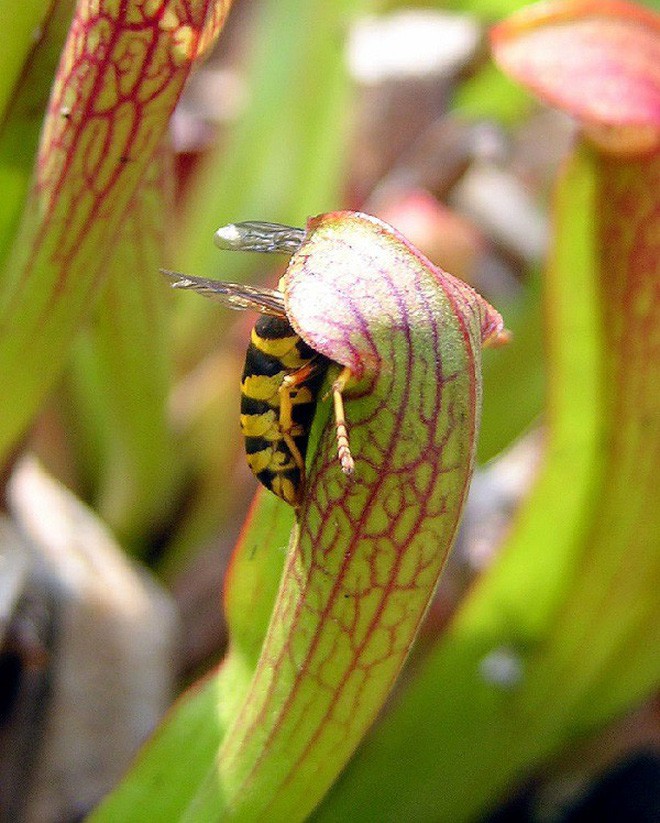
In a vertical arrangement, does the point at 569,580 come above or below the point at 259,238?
below

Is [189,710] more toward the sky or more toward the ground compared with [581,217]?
more toward the ground

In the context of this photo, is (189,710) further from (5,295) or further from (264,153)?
(264,153)

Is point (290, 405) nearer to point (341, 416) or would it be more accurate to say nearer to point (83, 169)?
point (341, 416)

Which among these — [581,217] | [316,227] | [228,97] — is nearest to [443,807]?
[581,217]

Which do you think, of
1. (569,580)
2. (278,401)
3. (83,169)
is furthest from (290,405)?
(569,580)

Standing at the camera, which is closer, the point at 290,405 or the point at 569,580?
the point at 290,405

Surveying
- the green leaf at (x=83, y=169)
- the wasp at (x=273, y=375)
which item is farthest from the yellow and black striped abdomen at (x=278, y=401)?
the green leaf at (x=83, y=169)

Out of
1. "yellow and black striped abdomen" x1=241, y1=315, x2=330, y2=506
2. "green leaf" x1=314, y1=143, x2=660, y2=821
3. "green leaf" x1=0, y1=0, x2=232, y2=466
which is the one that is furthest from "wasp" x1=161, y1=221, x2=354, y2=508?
"green leaf" x1=314, y1=143, x2=660, y2=821
